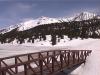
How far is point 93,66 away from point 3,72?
20430 millimetres

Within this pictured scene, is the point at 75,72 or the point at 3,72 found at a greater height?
the point at 3,72

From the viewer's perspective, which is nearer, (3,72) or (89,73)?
(3,72)

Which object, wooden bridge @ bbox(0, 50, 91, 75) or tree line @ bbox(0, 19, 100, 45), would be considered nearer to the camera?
wooden bridge @ bbox(0, 50, 91, 75)

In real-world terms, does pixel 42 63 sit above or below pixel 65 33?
above

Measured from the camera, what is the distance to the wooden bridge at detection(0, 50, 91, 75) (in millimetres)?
18078

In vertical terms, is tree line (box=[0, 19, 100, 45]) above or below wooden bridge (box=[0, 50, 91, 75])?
below

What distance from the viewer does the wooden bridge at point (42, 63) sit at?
59.3 ft

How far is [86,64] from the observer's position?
1375 inches

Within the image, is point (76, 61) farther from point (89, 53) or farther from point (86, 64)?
point (89, 53)

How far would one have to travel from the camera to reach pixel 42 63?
68.3 feet

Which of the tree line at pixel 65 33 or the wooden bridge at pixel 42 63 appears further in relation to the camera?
the tree line at pixel 65 33

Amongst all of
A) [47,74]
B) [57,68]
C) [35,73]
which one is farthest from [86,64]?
[35,73]

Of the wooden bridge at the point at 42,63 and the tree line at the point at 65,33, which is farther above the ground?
the wooden bridge at the point at 42,63

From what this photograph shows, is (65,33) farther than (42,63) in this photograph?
Yes
